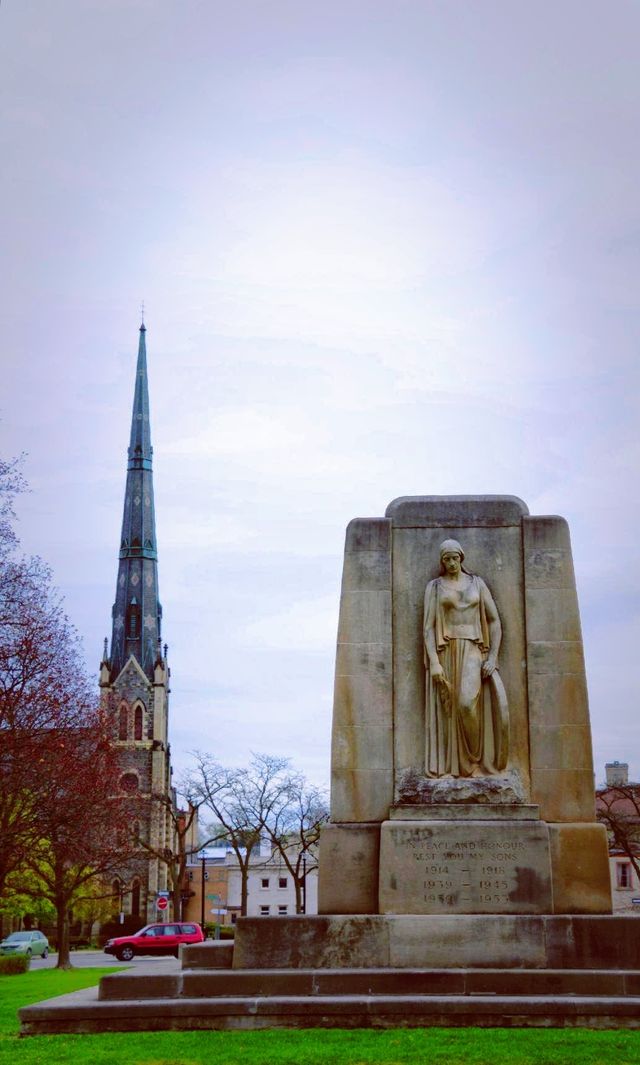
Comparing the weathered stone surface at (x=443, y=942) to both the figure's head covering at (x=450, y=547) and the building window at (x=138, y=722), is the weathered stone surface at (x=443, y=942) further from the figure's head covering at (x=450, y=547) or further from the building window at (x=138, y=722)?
the building window at (x=138, y=722)

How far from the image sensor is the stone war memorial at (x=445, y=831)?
12.1 meters

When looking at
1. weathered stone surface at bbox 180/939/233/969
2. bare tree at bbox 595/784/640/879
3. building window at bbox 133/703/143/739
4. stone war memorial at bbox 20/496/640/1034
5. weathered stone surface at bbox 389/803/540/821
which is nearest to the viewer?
stone war memorial at bbox 20/496/640/1034

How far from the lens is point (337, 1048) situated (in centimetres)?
1049

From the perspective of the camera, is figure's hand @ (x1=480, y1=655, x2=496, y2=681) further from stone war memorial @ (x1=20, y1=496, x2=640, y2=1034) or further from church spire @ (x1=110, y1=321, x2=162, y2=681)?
church spire @ (x1=110, y1=321, x2=162, y2=681)

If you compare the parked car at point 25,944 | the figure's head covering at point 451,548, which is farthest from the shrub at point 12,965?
the figure's head covering at point 451,548

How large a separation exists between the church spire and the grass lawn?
377 feet

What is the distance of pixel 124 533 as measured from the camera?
424 feet

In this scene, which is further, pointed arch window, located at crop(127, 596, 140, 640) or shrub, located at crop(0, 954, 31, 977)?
pointed arch window, located at crop(127, 596, 140, 640)

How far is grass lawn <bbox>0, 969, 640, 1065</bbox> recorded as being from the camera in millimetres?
10008

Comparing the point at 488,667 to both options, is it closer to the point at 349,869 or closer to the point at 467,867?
the point at 467,867

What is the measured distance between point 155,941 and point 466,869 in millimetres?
38997

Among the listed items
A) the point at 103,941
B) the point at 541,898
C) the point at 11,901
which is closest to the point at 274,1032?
the point at 541,898

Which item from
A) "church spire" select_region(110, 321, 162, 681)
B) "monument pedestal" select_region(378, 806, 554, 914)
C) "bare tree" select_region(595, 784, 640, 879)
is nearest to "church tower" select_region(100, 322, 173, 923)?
"church spire" select_region(110, 321, 162, 681)

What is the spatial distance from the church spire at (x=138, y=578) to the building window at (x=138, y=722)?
3482mm
